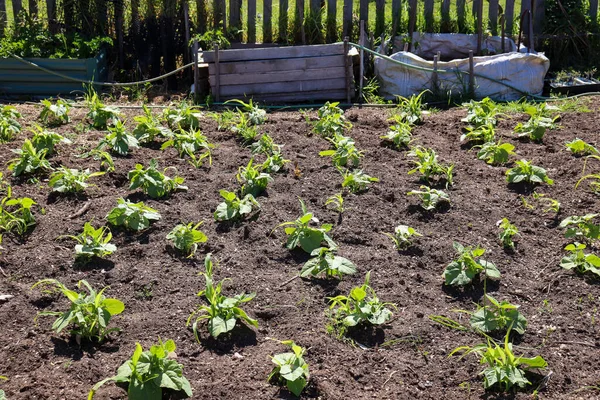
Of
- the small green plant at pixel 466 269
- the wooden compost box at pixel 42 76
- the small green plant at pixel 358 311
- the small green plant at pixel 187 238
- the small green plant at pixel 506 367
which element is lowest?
the small green plant at pixel 506 367

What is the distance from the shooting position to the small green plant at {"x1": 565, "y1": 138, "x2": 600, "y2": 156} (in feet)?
21.4

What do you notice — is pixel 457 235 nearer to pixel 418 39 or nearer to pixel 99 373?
pixel 99 373

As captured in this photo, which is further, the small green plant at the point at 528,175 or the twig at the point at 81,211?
the small green plant at the point at 528,175

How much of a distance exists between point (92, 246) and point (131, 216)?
42cm

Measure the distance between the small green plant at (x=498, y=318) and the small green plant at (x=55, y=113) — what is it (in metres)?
4.57

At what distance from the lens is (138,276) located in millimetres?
4805

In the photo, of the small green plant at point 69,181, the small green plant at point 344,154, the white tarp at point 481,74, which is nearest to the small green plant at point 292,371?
the small green plant at point 69,181

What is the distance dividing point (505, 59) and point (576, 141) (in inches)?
90.2

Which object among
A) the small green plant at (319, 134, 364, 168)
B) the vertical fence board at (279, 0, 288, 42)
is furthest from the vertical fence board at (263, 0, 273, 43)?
the small green plant at (319, 134, 364, 168)

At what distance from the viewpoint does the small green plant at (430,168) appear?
6.14 metres

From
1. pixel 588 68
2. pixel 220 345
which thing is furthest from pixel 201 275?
pixel 588 68

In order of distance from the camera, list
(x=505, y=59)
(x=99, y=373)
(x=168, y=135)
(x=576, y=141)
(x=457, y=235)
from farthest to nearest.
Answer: (x=505, y=59) → (x=168, y=135) → (x=576, y=141) → (x=457, y=235) → (x=99, y=373)

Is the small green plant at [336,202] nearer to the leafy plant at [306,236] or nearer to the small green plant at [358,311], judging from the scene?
the leafy plant at [306,236]

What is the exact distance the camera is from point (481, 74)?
8.63 meters
